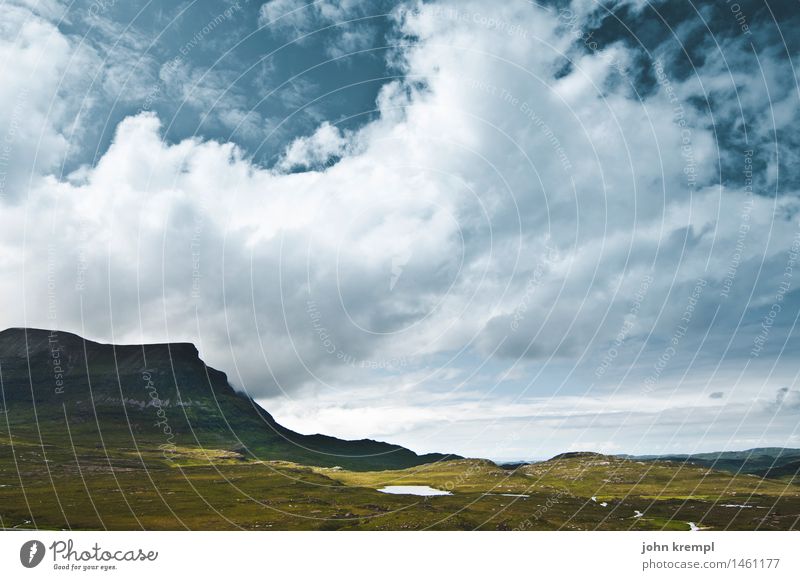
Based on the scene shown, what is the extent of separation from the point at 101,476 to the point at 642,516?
18640 cm

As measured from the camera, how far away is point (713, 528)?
132 m

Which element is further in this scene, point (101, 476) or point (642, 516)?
point (101, 476)

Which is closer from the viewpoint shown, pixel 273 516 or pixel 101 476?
pixel 273 516
